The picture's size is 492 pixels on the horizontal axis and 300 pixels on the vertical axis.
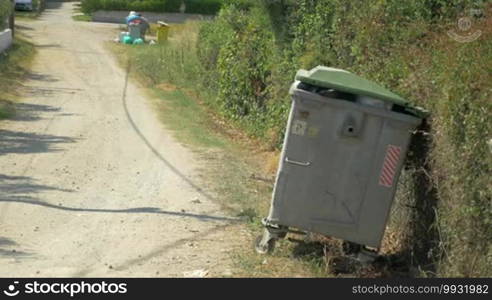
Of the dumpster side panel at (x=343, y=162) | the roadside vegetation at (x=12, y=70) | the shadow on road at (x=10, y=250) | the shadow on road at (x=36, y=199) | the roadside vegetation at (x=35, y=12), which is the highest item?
the dumpster side panel at (x=343, y=162)

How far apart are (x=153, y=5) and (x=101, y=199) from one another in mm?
46752

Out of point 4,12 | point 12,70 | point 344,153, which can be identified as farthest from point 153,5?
point 344,153

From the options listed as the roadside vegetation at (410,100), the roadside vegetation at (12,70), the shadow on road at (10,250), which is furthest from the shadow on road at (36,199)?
the roadside vegetation at (12,70)

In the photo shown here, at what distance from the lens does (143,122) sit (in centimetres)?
1883

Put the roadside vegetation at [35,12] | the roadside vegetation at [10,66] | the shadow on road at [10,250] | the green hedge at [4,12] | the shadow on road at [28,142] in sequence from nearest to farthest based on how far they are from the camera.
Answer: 1. the shadow on road at [10,250]
2. the shadow on road at [28,142]
3. the roadside vegetation at [10,66]
4. the green hedge at [4,12]
5. the roadside vegetation at [35,12]

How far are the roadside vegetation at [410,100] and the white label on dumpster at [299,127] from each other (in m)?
1.16

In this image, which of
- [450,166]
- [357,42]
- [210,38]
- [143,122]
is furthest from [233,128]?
[450,166]

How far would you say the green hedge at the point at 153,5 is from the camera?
56156 mm

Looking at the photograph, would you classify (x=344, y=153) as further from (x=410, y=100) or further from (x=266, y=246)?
(x=266, y=246)

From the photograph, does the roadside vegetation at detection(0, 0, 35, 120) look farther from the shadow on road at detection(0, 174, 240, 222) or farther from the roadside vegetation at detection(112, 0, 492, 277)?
the shadow on road at detection(0, 174, 240, 222)

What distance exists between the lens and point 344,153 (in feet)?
27.1

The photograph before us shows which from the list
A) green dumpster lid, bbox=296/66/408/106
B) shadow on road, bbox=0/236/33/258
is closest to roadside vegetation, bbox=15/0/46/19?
shadow on road, bbox=0/236/33/258

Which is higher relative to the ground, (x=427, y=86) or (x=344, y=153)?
(x=427, y=86)

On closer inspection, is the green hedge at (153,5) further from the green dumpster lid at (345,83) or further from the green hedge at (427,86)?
the green dumpster lid at (345,83)
